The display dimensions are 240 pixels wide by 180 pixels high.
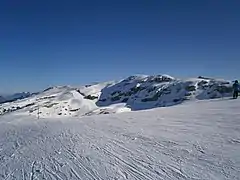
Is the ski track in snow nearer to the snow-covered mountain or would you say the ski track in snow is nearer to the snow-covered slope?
the snow-covered mountain

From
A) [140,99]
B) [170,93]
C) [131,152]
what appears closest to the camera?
[131,152]

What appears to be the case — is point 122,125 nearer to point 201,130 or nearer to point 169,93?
point 201,130

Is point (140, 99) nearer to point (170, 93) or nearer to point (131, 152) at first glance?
point (170, 93)

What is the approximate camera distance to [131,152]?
1050 centimetres

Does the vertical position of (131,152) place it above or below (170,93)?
above

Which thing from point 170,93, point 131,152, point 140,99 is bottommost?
point 140,99

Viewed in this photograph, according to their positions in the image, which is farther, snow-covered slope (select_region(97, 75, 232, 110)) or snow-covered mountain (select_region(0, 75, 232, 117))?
snow-covered slope (select_region(97, 75, 232, 110))

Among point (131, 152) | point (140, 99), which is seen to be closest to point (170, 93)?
point (140, 99)

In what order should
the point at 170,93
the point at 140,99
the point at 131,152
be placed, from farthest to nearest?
the point at 140,99 < the point at 170,93 < the point at 131,152

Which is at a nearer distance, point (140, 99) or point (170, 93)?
point (170, 93)

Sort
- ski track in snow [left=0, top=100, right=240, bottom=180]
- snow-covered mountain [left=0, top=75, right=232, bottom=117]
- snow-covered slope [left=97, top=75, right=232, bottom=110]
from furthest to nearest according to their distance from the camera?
snow-covered slope [left=97, top=75, right=232, bottom=110], snow-covered mountain [left=0, top=75, right=232, bottom=117], ski track in snow [left=0, top=100, right=240, bottom=180]

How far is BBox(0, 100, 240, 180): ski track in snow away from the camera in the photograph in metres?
8.33

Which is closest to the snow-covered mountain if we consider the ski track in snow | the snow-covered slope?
the snow-covered slope

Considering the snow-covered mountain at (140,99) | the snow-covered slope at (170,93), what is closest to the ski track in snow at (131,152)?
the snow-covered mountain at (140,99)
